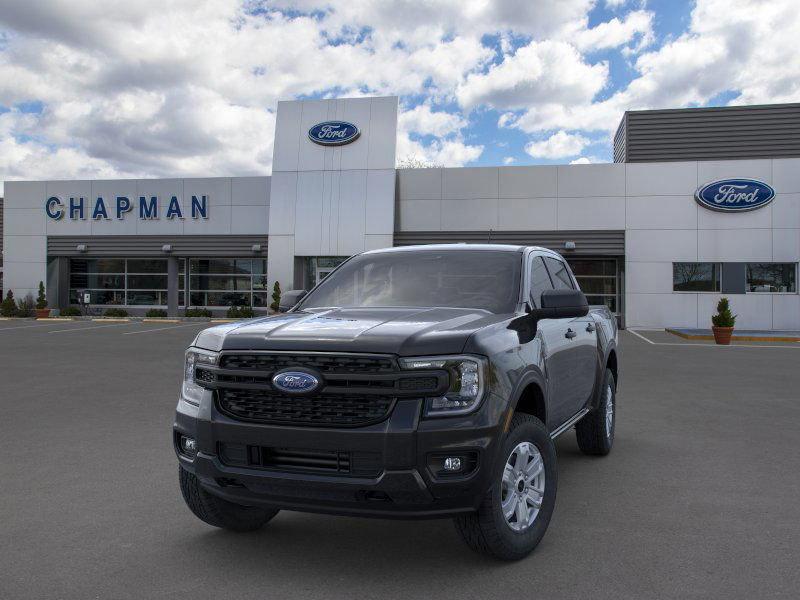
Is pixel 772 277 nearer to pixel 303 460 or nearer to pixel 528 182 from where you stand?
pixel 528 182

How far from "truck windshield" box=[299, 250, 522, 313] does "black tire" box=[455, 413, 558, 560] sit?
88cm

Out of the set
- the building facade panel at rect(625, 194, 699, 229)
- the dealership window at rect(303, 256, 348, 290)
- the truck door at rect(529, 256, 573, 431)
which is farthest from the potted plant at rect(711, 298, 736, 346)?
the truck door at rect(529, 256, 573, 431)

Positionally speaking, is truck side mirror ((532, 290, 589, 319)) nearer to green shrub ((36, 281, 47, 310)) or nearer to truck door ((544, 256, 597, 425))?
truck door ((544, 256, 597, 425))

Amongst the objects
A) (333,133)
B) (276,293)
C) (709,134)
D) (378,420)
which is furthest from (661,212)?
(378,420)

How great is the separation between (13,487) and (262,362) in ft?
9.59

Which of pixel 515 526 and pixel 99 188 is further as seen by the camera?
pixel 99 188

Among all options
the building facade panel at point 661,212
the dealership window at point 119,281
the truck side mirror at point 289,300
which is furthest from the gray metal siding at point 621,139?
the truck side mirror at point 289,300

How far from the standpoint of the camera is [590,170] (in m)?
27.4

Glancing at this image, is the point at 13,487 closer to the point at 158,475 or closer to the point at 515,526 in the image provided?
the point at 158,475

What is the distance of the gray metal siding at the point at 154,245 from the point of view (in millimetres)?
31344

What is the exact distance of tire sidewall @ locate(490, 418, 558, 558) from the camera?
3.51 metres

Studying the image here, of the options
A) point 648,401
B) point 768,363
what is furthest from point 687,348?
point 648,401

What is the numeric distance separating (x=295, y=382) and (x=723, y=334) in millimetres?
18711

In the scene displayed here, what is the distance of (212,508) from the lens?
13.2 ft
